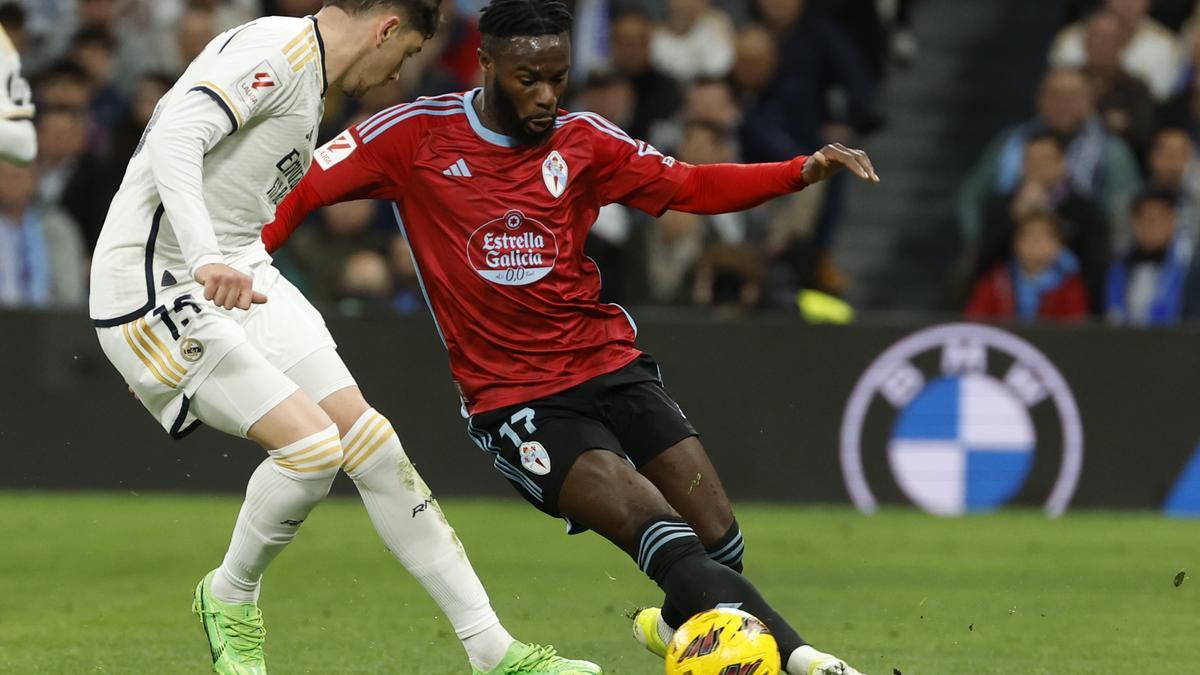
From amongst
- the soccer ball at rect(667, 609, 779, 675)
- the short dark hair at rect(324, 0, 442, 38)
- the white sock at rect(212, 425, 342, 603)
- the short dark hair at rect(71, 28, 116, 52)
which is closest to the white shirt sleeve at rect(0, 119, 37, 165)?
the short dark hair at rect(324, 0, 442, 38)

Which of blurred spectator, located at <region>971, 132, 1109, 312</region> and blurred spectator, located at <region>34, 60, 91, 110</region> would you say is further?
blurred spectator, located at <region>34, 60, 91, 110</region>

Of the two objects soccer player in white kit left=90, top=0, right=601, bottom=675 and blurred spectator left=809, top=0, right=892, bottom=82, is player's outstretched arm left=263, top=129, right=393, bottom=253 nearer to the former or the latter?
soccer player in white kit left=90, top=0, right=601, bottom=675

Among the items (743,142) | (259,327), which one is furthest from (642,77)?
(259,327)

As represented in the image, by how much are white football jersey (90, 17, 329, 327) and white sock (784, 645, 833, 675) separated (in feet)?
6.64

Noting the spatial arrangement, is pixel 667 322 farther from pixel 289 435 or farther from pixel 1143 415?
pixel 289 435

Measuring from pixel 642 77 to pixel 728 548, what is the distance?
27.2 feet

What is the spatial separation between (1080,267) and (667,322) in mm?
3024

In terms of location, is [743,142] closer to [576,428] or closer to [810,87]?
[810,87]

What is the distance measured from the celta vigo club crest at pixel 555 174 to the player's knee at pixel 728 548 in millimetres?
1218

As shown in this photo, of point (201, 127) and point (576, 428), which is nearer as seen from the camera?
point (201, 127)

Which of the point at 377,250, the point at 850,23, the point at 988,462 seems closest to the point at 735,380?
the point at 988,462

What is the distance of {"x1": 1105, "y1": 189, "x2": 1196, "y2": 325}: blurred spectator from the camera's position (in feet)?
42.6

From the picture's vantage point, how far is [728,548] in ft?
20.4

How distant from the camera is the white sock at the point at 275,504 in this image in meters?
5.80
